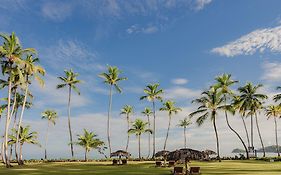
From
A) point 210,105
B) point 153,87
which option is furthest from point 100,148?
point 210,105

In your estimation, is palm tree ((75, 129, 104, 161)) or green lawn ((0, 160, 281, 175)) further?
palm tree ((75, 129, 104, 161))

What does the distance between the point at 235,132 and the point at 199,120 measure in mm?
9598

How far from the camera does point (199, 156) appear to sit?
102 ft

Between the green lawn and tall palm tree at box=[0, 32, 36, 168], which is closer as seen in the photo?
the green lawn

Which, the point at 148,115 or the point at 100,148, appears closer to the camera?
the point at 100,148

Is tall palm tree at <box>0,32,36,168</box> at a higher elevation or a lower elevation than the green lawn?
higher

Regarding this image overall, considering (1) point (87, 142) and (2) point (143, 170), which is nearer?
(2) point (143, 170)

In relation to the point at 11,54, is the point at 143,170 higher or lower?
lower

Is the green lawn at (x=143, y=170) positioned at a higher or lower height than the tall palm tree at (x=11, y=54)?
lower

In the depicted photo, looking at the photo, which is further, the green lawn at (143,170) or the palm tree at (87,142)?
the palm tree at (87,142)

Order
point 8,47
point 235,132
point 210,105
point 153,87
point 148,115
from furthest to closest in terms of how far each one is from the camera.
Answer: point 148,115
point 153,87
point 235,132
point 210,105
point 8,47

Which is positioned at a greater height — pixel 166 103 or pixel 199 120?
pixel 166 103

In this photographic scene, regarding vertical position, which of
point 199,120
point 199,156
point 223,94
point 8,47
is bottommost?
point 199,156

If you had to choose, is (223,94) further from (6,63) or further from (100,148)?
(6,63)
